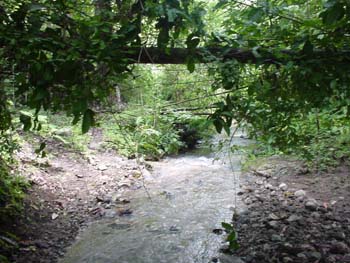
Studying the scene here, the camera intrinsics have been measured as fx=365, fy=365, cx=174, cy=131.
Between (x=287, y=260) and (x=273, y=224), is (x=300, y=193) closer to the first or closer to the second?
(x=273, y=224)

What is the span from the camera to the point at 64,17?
2328 mm

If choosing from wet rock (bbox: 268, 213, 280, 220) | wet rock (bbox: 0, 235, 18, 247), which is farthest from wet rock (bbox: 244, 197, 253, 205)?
wet rock (bbox: 0, 235, 18, 247)

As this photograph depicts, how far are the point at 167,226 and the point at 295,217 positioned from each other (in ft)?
5.22

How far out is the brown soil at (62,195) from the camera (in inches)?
160

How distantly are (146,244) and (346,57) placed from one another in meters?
2.91

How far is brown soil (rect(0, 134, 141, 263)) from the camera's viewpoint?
13.3 feet

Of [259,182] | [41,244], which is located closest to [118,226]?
[41,244]

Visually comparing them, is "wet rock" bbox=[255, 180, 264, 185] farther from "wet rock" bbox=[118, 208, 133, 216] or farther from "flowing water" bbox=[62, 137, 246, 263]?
"wet rock" bbox=[118, 208, 133, 216]

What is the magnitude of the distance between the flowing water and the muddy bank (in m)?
0.34

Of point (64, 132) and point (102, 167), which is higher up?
point (64, 132)

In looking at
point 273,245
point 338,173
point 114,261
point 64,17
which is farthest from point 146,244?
point 338,173

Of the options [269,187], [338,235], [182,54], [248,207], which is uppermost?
[182,54]

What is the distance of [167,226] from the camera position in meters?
4.72

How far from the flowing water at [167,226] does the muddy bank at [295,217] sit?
34cm
